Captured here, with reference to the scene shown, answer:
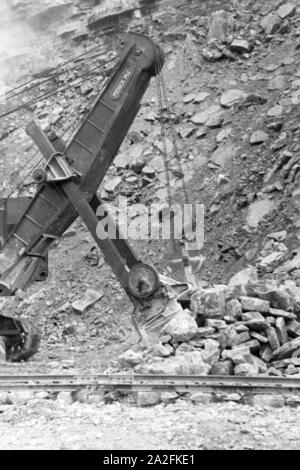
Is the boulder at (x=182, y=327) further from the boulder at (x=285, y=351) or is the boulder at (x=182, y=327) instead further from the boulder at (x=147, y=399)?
the boulder at (x=147, y=399)

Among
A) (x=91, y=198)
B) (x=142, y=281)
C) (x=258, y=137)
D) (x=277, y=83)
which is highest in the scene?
(x=277, y=83)

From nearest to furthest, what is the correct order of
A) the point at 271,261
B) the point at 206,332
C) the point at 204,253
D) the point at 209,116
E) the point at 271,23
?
the point at 206,332, the point at 271,261, the point at 204,253, the point at 209,116, the point at 271,23

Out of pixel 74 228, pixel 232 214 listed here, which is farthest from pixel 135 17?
pixel 232 214

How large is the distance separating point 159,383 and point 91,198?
13.1 feet

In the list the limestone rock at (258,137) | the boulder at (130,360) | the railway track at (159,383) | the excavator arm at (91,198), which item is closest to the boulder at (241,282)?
the excavator arm at (91,198)

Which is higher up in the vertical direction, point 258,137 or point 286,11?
point 286,11

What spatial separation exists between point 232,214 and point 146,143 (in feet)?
14.3

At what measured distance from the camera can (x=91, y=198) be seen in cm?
1061

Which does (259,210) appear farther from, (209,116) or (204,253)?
(209,116)

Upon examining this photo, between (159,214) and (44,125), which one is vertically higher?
(44,125)

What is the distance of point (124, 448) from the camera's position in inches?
212

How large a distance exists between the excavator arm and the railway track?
253 centimetres

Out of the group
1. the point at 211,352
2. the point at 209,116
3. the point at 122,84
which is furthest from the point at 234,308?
the point at 209,116
